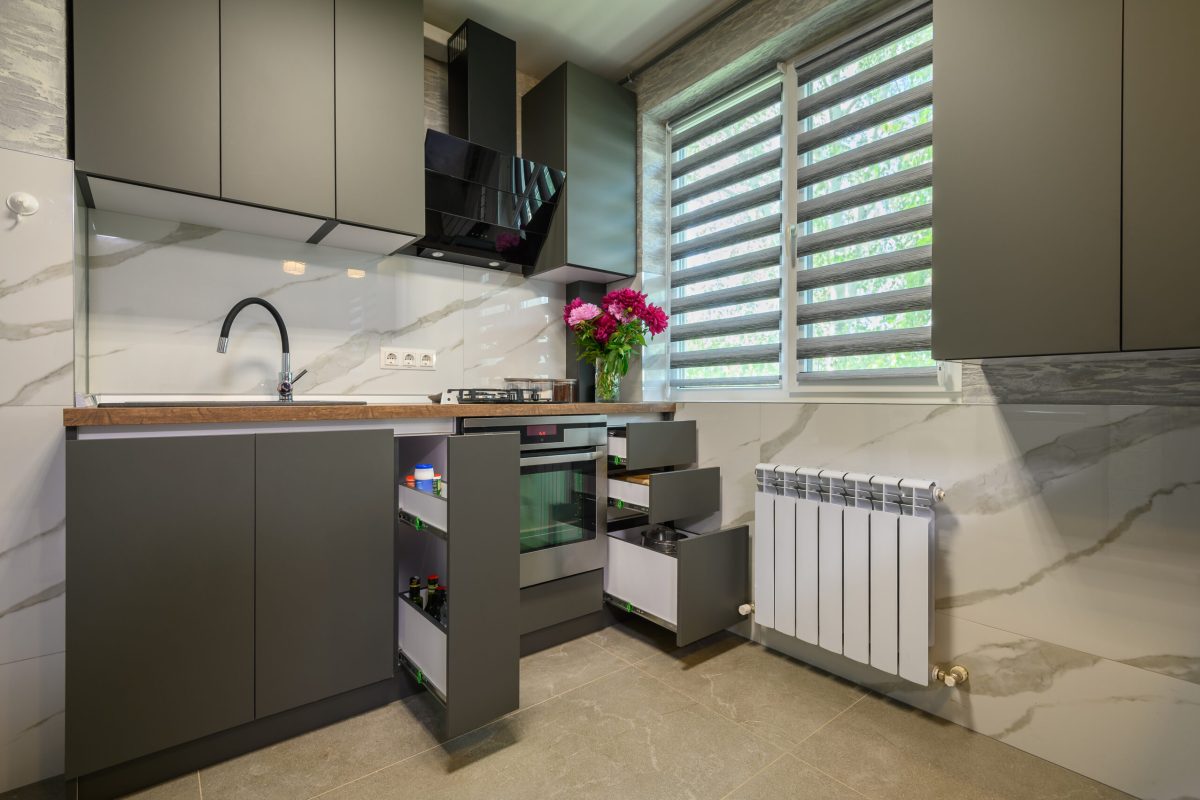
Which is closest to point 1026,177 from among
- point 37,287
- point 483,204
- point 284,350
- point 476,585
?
point 476,585

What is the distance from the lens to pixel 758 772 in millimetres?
1413

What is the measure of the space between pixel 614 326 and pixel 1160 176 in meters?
1.73

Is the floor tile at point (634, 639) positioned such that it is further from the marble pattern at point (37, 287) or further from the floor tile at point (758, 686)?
the marble pattern at point (37, 287)

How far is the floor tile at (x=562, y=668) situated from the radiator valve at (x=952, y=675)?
1014 millimetres

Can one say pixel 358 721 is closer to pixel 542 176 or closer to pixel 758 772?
pixel 758 772

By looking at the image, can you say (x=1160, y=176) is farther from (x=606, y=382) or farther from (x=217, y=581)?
(x=217, y=581)

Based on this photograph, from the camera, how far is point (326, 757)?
1463 millimetres

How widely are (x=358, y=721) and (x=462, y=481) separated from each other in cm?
89

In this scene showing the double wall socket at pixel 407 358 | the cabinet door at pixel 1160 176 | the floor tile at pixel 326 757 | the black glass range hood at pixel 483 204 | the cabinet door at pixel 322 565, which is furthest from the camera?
the double wall socket at pixel 407 358

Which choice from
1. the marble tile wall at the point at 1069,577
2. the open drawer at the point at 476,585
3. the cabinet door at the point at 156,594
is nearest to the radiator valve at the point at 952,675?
the marble tile wall at the point at 1069,577

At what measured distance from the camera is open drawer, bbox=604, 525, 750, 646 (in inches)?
77.3

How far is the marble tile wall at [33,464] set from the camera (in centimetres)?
132

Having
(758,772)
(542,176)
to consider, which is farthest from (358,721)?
(542,176)

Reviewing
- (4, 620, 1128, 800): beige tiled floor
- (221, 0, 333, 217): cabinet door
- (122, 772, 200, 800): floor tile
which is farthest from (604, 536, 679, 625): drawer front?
(221, 0, 333, 217): cabinet door
